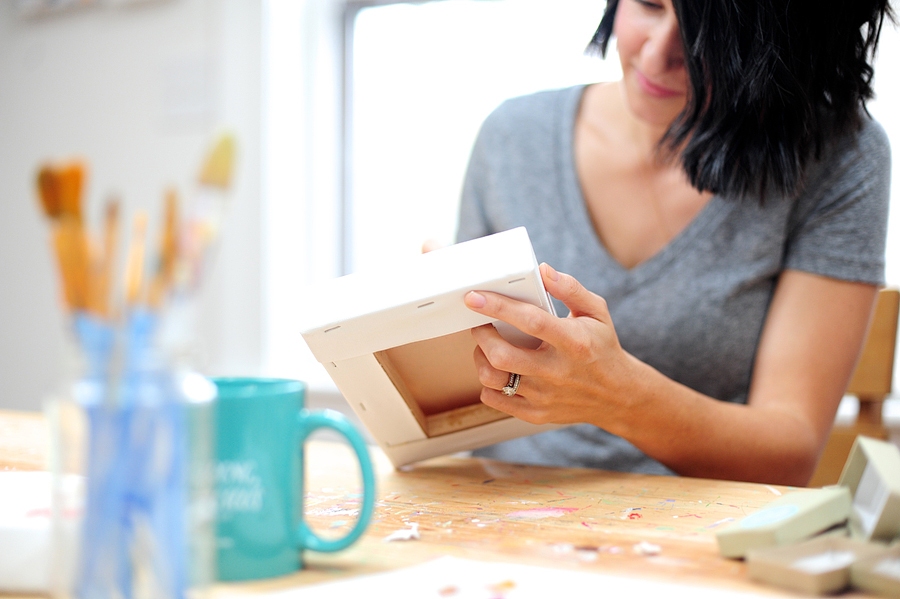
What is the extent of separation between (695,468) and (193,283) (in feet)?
1.88

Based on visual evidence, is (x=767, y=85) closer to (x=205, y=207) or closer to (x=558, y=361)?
(x=558, y=361)

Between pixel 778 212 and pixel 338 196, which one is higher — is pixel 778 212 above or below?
below

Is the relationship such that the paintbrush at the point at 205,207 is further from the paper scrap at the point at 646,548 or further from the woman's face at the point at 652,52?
the woman's face at the point at 652,52

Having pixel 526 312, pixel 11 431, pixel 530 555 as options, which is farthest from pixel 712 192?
pixel 11 431

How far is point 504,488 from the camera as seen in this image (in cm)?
58

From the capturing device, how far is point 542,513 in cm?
50

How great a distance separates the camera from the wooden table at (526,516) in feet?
1.30

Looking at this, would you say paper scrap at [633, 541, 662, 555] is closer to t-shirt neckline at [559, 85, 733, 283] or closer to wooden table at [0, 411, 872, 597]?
wooden table at [0, 411, 872, 597]

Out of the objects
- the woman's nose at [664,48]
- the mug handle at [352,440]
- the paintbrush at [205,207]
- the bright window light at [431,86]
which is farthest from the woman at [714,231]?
the bright window light at [431,86]

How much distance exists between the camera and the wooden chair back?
35.6 inches

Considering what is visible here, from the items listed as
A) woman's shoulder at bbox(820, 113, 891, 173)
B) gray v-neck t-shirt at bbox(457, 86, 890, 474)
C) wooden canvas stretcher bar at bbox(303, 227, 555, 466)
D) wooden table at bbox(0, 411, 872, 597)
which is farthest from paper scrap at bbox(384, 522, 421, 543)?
woman's shoulder at bbox(820, 113, 891, 173)

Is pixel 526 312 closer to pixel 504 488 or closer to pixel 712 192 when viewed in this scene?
pixel 504 488

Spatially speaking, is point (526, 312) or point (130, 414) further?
point (526, 312)

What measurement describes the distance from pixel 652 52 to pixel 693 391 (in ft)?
1.12
